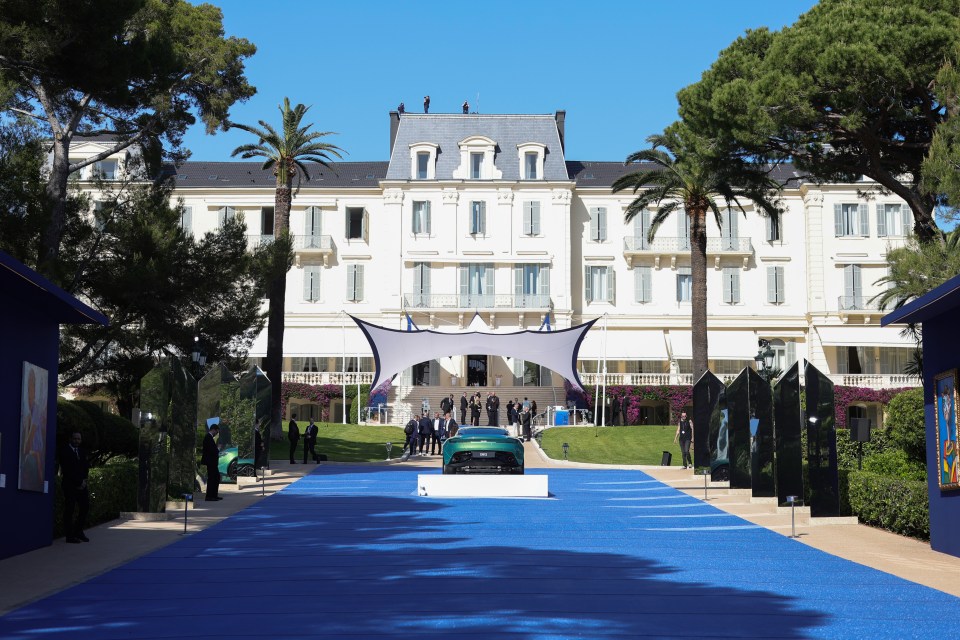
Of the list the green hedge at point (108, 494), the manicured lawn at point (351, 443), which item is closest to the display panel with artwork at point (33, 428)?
the green hedge at point (108, 494)

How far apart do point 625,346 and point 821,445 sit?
36437 millimetres

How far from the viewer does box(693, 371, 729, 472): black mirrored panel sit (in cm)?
2520

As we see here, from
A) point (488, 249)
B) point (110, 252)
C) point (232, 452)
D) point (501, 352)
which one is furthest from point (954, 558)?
point (488, 249)

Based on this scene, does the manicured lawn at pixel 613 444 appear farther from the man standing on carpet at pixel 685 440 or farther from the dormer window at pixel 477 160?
the dormer window at pixel 477 160

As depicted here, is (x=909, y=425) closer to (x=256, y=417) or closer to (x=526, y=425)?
(x=256, y=417)

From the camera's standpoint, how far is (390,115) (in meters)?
60.3

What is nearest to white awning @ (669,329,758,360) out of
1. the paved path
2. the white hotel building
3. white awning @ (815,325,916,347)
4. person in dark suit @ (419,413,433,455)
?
the white hotel building

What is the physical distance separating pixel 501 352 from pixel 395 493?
17663mm

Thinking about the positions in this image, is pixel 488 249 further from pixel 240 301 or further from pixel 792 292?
pixel 240 301

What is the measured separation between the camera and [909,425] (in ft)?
63.6

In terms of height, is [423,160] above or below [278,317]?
above

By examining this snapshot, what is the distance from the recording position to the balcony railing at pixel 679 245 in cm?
5638

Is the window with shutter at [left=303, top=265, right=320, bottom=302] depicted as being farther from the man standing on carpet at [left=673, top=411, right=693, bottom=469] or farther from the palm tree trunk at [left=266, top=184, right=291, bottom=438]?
the man standing on carpet at [left=673, top=411, right=693, bottom=469]

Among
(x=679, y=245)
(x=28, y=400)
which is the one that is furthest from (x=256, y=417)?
(x=679, y=245)
